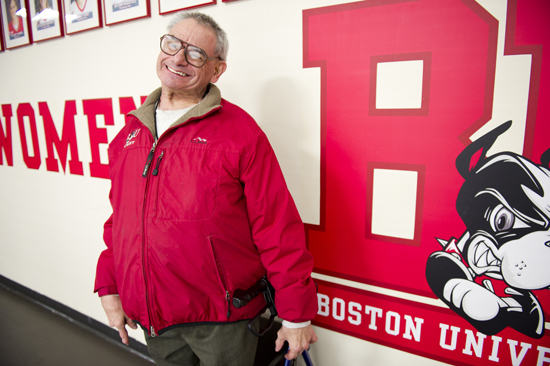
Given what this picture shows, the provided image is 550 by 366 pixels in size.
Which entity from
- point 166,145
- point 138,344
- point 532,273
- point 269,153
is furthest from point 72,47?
point 532,273

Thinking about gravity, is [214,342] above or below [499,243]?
below

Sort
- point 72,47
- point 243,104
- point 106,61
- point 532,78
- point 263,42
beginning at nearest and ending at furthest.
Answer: point 532,78, point 263,42, point 243,104, point 106,61, point 72,47

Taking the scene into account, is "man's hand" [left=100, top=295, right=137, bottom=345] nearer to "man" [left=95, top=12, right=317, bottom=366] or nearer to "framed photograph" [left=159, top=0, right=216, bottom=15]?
"man" [left=95, top=12, right=317, bottom=366]

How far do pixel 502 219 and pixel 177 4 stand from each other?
1.50m

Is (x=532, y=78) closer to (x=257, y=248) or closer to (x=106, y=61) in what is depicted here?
(x=257, y=248)

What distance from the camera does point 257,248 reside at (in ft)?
3.34

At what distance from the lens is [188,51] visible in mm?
1018

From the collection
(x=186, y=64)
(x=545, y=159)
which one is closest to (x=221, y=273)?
(x=186, y=64)

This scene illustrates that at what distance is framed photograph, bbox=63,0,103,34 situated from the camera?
169 cm

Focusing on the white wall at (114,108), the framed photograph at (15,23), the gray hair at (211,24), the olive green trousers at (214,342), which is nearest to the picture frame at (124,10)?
the white wall at (114,108)

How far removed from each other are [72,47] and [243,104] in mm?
1246

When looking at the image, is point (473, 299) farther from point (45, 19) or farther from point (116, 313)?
point (45, 19)

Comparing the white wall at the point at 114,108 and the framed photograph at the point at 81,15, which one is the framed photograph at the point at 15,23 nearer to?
the white wall at the point at 114,108

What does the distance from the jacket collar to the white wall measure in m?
0.29
